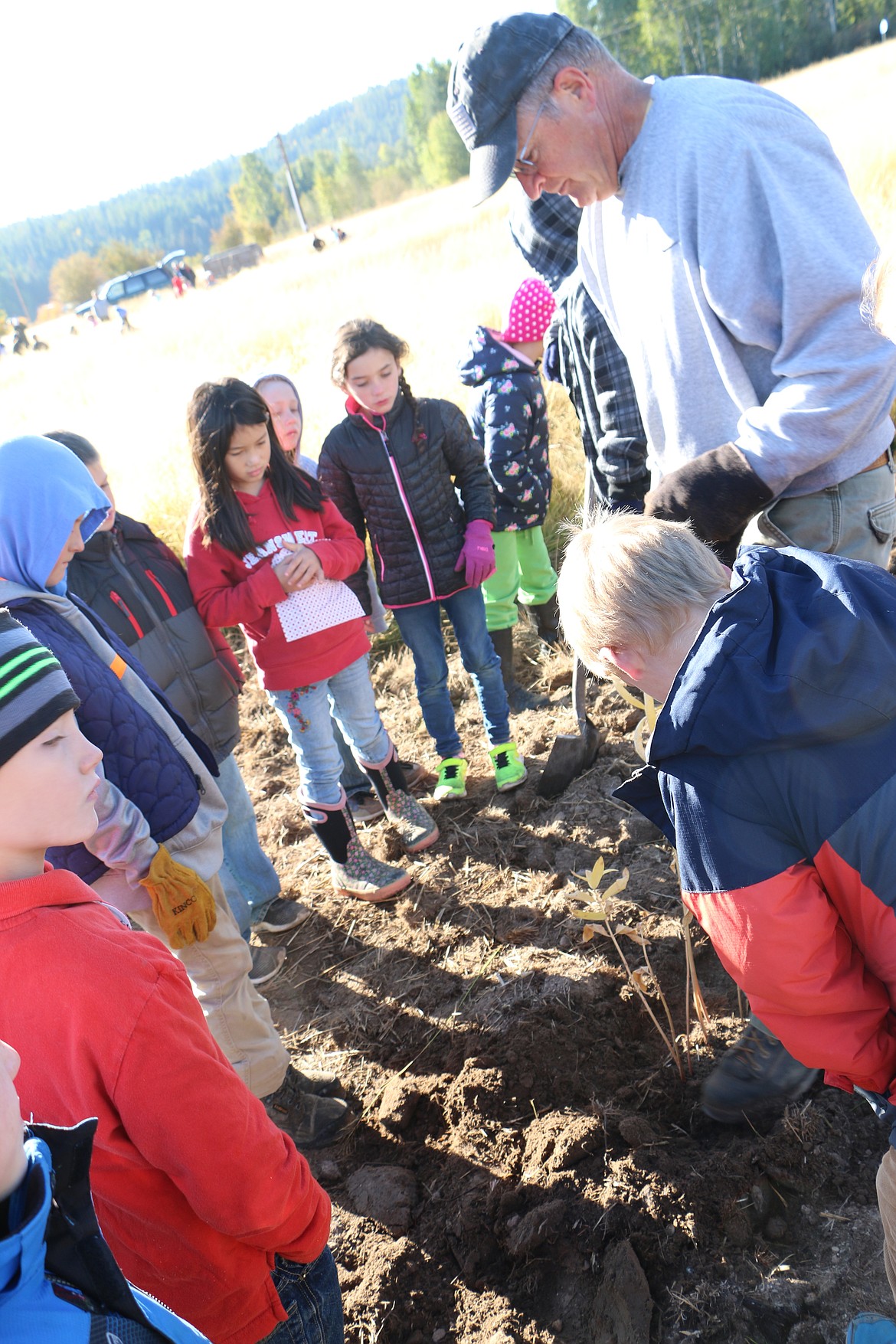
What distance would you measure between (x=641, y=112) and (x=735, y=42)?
212 feet

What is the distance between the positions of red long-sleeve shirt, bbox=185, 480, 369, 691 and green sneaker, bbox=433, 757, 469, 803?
2.36 ft

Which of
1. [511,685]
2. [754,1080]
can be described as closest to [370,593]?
[511,685]

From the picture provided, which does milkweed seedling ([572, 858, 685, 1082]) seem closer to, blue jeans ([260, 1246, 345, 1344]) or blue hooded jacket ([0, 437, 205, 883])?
blue jeans ([260, 1246, 345, 1344])

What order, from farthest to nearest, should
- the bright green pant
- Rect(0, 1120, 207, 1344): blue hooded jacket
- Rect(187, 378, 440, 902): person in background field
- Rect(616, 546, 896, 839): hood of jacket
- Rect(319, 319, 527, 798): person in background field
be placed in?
the bright green pant
Rect(319, 319, 527, 798): person in background field
Rect(187, 378, 440, 902): person in background field
Rect(616, 546, 896, 839): hood of jacket
Rect(0, 1120, 207, 1344): blue hooded jacket

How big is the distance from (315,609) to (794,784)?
202 centimetres

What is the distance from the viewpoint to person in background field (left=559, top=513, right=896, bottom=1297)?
113cm

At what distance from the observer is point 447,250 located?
16203mm

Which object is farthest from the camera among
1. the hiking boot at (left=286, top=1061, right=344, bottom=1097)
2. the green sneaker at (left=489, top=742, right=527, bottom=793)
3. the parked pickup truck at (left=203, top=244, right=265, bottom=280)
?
the parked pickup truck at (left=203, top=244, right=265, bottom=280)

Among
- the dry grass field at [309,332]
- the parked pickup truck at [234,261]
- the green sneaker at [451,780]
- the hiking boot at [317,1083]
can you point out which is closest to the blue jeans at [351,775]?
the green sneaker at [451,780]

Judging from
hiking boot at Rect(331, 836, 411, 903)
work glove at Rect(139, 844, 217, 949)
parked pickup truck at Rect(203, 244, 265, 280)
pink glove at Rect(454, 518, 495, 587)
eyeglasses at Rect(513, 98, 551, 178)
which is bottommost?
hiking boot at Rect(331, 836, 411, 903)

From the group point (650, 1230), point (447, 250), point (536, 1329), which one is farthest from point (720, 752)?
point (447, 250)

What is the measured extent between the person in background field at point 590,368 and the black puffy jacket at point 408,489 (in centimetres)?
52

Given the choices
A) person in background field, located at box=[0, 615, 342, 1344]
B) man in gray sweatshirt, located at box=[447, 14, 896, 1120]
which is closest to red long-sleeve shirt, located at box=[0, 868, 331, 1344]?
person in background field, located at box=[0, 615, 342, 1344]

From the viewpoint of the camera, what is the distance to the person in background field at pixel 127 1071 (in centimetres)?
114
